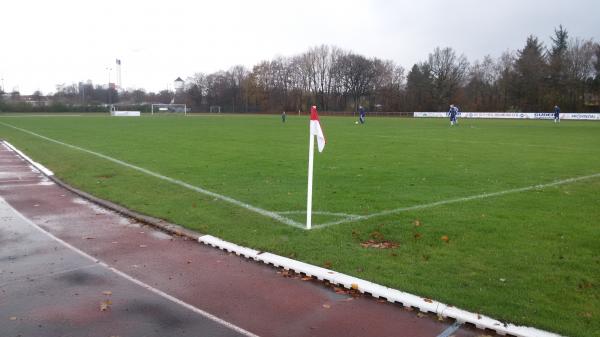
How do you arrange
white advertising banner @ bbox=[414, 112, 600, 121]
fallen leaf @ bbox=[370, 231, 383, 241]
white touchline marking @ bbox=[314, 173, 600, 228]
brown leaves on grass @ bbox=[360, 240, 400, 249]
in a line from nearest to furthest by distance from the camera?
1. brown leaves on grass @ bbox=[360, 240, 400, 249]
2. fallen leaf @ bbox=[370, 231, 383, 241]
3. white touchline marking @ bbox=[314, 173, 600, 228]
4. white advertising banner @ bbox=[414, 112, 600, 121]

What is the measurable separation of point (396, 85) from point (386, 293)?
101 m

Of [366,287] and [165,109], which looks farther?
[165,109]

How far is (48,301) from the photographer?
5117 millimetres

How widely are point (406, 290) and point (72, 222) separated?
622 cm

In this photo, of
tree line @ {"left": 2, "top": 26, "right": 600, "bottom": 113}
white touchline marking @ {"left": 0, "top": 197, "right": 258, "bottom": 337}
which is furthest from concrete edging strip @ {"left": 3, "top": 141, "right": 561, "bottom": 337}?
tree line @ {"left": 2, "top": 26, "right": 600, "bottom": 113}

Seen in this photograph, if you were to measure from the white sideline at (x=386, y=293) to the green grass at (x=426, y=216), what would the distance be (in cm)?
16

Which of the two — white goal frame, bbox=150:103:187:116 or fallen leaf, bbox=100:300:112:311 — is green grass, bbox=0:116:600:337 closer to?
fallen leaf, bbox=100:300:112:311

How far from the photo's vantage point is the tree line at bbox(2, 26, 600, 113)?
75250 mm

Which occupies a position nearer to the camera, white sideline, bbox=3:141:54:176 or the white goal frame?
white sideline, bbox=3:141:54:176

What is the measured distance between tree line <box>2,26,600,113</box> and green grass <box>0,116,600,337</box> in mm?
65670

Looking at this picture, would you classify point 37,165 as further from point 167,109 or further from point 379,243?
point 167,109

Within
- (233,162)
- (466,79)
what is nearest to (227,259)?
(233,162)

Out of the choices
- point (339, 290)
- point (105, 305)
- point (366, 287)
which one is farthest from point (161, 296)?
point (366, 287)

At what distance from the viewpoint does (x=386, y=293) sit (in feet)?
16.9
